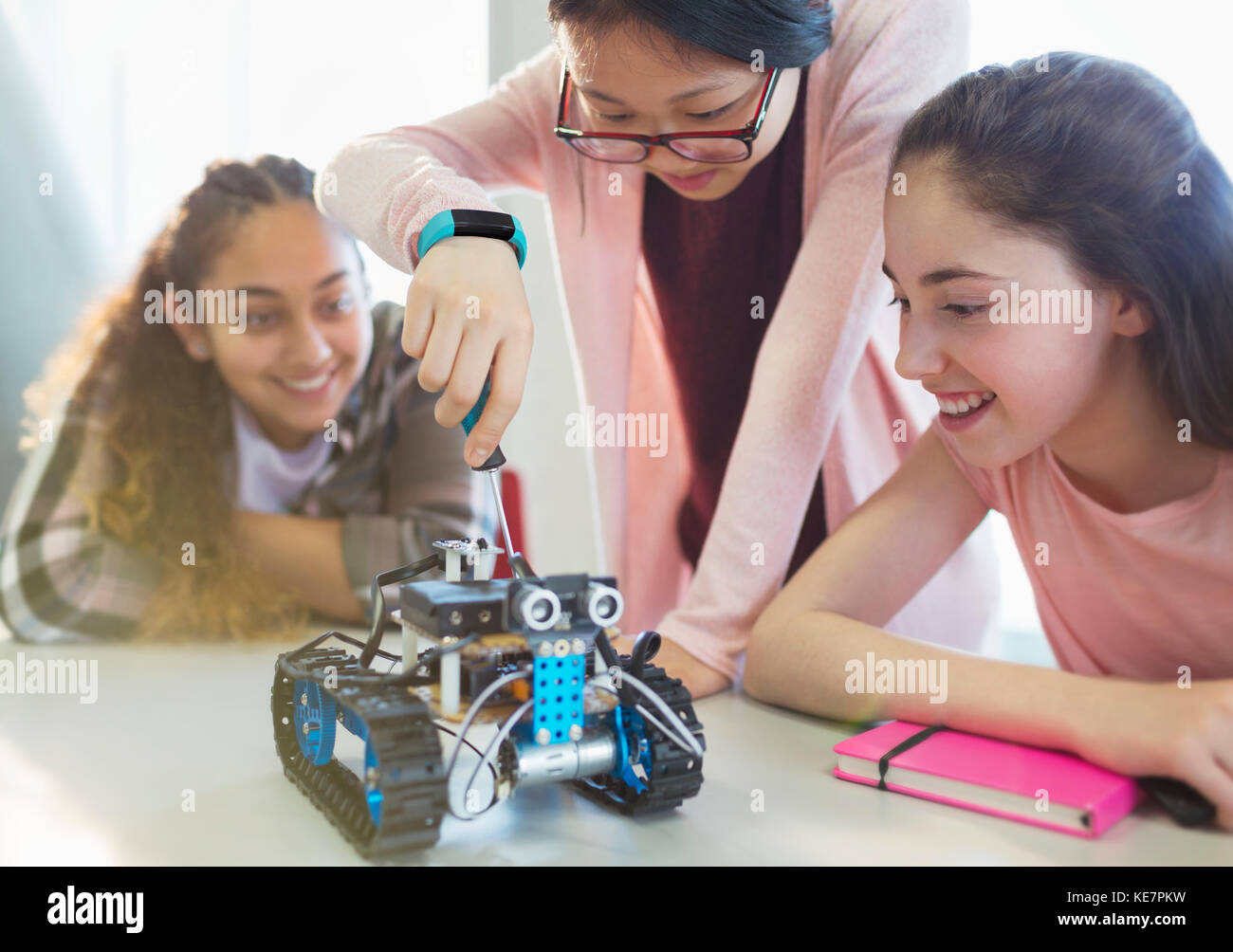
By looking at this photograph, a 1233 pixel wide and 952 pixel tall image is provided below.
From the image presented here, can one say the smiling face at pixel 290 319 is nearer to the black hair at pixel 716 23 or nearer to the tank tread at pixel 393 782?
the black hair at pixel 716 23

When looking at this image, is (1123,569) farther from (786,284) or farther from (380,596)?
(380,596)

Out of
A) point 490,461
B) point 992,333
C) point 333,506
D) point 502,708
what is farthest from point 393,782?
point 333,506

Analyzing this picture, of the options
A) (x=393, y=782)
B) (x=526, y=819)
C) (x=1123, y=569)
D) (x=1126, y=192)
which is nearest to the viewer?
(x=393, y=782)

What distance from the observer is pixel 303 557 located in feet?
4.54

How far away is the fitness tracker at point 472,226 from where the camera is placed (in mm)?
827

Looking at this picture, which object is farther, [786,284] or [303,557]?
[303,557]

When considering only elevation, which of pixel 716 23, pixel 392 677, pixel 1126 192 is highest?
pixel 716 23

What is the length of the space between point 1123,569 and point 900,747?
0.32m

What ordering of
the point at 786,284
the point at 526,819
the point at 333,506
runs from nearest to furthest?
the point at 526,819 → the point at 786,284 → the point at 333,506

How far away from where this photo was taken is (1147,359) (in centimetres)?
88

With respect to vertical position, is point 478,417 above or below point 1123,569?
above

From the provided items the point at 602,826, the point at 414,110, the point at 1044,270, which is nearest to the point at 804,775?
the point at 602,826

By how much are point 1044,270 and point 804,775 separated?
1.53 ft

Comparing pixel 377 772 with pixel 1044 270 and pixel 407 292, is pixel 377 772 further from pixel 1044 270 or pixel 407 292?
pixel 1044 270
